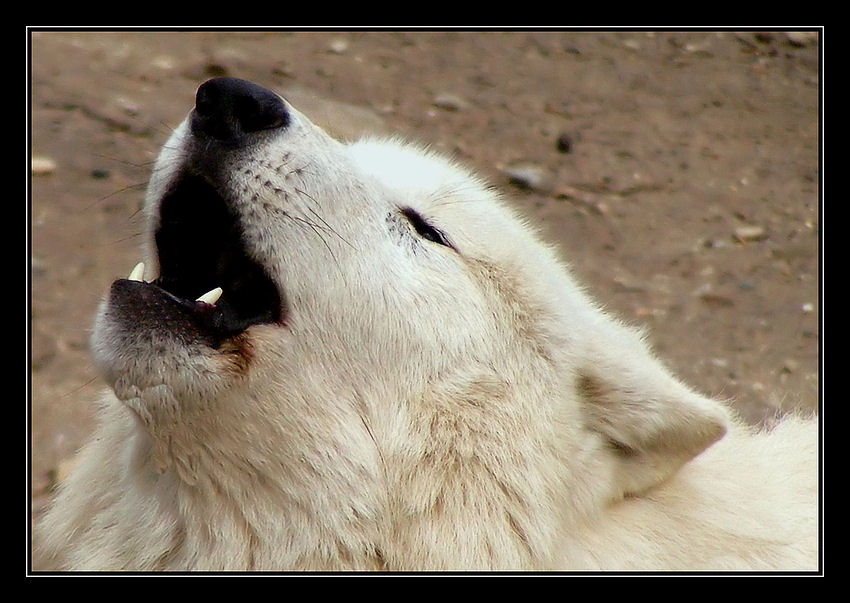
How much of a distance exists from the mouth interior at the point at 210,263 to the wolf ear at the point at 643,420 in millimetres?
1069

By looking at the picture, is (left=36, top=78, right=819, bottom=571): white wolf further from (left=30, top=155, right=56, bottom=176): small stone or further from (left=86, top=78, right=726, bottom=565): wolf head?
(left=30, top=155, right=56, bottom=176): small stone

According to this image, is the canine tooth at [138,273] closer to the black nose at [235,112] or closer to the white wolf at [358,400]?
the white wolf at [358,400]

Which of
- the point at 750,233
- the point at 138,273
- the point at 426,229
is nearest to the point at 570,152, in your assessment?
the point at 750,233

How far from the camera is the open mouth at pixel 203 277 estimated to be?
2.63m

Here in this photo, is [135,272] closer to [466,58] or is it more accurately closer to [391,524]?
[391,524]

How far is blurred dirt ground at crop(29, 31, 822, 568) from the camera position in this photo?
236 inches

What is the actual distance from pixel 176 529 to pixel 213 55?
225 inches

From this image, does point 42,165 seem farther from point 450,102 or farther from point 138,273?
point 138,273

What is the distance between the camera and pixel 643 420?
302cm

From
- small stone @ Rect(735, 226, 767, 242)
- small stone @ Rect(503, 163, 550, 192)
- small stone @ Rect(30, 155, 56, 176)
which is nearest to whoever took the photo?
small stone @ Rect(30, 155, 56, 176)

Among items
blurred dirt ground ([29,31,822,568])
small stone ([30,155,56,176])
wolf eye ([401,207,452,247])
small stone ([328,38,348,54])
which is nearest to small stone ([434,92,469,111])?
blurred dirt ground ([29,31,822,568])

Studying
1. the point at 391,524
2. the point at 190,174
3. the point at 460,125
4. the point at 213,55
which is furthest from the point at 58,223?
the point at 391,524
